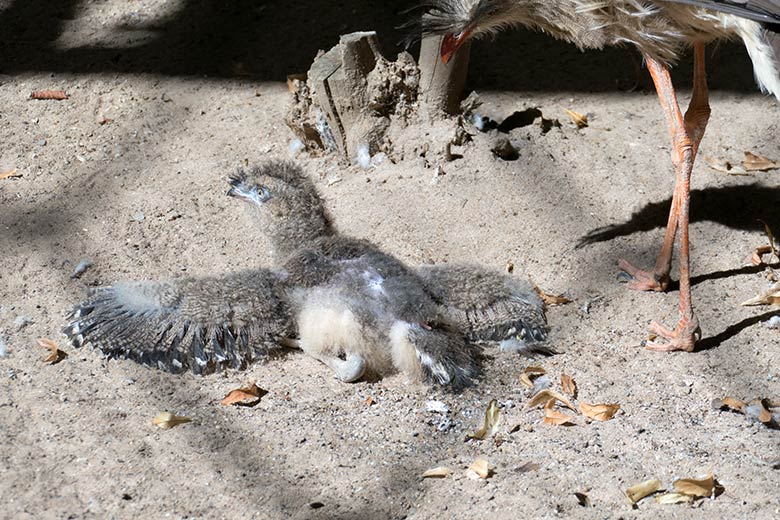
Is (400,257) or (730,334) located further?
(400,257)

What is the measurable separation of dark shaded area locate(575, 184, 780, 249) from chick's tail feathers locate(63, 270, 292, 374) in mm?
1311

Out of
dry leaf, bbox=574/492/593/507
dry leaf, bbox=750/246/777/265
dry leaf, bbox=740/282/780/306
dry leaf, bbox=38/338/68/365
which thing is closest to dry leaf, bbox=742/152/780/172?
dry leaf, bbox=750/246/777/265

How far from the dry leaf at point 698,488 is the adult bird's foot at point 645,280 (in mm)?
1127

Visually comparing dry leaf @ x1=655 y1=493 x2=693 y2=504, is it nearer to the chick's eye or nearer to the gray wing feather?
the gray wing feather

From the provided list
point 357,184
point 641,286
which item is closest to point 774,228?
point 641,286

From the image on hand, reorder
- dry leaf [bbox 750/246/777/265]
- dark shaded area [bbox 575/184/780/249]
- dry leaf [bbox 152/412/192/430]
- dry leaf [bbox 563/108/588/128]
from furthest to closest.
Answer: dry leaf [bbox 563/108/588/128]
dark shaded area [bbox 575/184/780/249]
dry leaf [bbox 750/246/777/265]
dry leaf [bbox 152/412/192/430]

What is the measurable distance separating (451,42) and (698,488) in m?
1.77

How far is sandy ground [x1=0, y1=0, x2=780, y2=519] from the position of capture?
2451 millimetres

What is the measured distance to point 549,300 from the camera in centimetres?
332

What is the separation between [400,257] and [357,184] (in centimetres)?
49

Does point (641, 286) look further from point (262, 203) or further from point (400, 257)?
point (262, 203)

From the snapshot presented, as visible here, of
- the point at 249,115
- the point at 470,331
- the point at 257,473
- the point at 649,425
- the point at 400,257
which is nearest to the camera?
the point at 257,473

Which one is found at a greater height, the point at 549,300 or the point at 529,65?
the point at 529,65

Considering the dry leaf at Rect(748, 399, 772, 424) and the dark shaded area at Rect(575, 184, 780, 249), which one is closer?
the dry leaf at Rect(748, 399, 772, 424)
